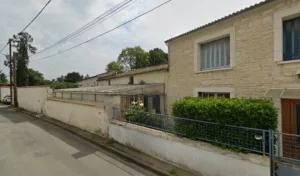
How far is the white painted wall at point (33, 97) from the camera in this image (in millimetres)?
16094

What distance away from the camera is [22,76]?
29172 mm

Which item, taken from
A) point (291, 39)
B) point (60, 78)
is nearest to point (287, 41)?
point (291, 39)

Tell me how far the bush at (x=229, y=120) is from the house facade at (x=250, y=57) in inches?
72.5

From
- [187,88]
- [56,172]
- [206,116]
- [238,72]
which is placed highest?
[238,72]

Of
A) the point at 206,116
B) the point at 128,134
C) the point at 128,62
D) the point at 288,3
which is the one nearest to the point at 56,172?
the point at 128,134

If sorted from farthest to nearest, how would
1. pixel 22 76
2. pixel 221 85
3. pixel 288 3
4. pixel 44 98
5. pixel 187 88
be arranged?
pixel 22 76
pixel 44 98
pixel 187 88
pixel 221 85
pixel 288 3

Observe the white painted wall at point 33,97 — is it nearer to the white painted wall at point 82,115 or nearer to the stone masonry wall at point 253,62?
the white painted wall at point 82,115

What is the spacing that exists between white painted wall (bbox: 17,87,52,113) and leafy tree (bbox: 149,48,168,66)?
23479 mm

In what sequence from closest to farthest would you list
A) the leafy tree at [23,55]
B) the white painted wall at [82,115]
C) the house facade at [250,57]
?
1. the house facade at [250,57]
2. the white painted wall at [82,115]
3. the leafy tree at [23,55]

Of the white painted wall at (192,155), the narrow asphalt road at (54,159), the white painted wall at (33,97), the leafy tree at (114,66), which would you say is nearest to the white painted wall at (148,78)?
the white painted wall at (192,155)

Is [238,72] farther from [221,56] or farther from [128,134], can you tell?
[128,134]

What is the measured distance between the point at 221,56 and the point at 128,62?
38.5 m

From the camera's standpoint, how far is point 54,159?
579 cm

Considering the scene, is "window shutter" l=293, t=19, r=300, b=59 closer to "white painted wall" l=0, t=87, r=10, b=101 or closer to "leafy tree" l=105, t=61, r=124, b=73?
"leafy tree" l=105, t=61, r=124, b=73
